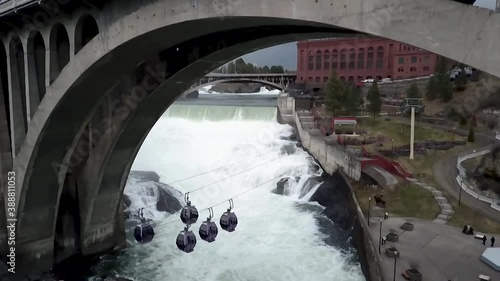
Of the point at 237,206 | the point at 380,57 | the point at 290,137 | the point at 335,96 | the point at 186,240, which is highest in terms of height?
the point at 380,57

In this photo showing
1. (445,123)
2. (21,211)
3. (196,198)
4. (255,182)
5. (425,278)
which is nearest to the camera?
(425,278)

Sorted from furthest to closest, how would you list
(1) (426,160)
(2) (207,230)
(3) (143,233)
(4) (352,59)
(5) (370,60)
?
(4) (352,59), (5) (370,60), (1) (426,160), (3) (143,233), (2) (207,230)

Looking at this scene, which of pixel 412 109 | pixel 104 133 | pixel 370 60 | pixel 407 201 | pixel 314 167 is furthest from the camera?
pixel 370 60

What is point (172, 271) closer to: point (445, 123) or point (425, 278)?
point (425, 278)

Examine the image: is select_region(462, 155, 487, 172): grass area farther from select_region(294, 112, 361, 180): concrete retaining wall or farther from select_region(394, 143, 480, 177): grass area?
select_region(294, 112, 361, 180): concrete retaining wall

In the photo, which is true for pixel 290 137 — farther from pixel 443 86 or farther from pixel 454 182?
pixel 454 182

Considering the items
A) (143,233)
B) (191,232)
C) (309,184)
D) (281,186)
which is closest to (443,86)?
(309,184)

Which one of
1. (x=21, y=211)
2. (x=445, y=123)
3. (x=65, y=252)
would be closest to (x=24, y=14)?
(x=21, y=211)

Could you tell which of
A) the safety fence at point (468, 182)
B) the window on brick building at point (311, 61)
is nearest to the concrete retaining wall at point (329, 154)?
the safety fence at point (468, 182)
